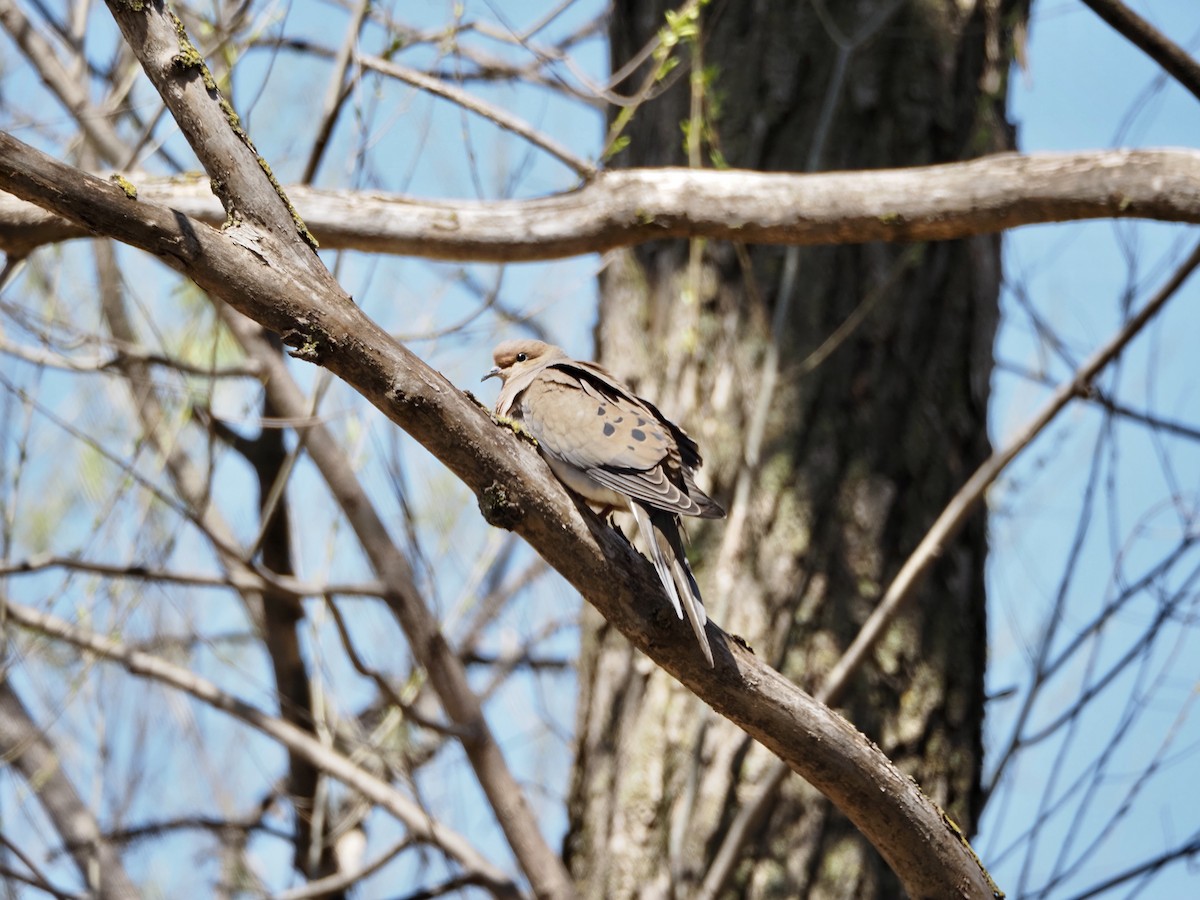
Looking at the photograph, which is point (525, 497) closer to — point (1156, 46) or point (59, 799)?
point (1156, 46)

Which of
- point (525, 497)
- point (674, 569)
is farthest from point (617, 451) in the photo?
point (525, 497)

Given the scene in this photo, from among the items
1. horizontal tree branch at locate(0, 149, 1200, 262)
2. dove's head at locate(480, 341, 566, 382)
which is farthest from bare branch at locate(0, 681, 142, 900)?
dove's head at locate(480, 341, 566, 382)

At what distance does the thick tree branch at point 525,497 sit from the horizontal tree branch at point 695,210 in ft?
3.78

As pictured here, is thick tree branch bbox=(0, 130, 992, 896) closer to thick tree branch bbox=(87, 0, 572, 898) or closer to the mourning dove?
thick tree branch bbox=(87, 0, 572, 898)

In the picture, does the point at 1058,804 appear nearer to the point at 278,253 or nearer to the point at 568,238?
the point at 568,238

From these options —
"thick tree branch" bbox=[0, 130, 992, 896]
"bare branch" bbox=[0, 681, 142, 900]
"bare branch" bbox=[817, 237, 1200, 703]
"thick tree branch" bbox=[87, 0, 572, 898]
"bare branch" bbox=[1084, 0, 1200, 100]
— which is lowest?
"bare branch" bbox=[0, 681, 142, 900]

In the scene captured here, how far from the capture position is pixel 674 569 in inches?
102

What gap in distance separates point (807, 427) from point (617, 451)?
5.18ft

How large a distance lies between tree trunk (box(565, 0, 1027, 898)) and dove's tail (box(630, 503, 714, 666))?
125 centimetres

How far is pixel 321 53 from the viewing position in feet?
18.1

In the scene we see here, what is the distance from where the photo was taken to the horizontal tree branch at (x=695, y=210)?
3.21m

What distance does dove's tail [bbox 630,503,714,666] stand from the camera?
2.43 metres

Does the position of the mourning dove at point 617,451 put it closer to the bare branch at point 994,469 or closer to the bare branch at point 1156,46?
the bare branch at point 994,469

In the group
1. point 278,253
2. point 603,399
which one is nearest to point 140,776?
point 603,399
